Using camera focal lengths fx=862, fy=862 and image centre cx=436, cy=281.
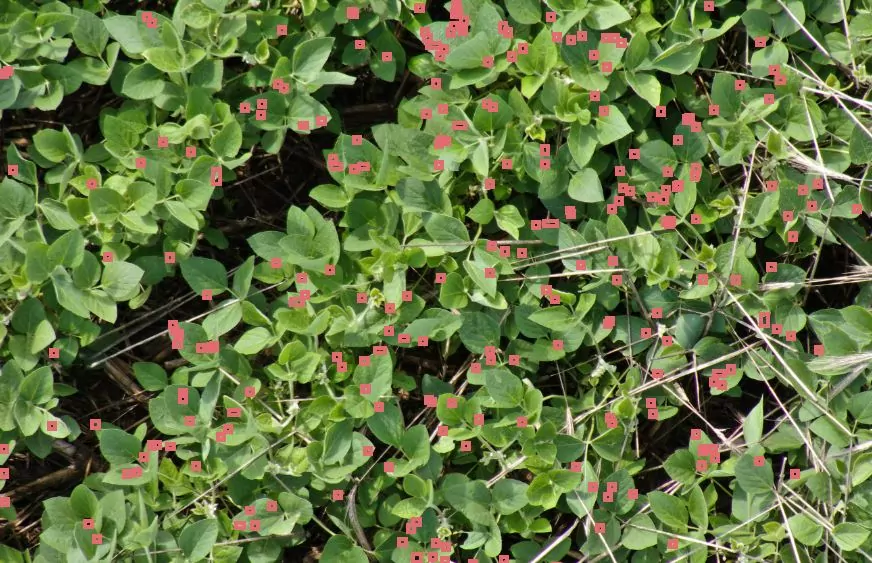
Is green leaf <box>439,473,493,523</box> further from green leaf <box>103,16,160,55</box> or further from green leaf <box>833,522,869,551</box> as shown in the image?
green leaf <box>103,16,160,55</box>

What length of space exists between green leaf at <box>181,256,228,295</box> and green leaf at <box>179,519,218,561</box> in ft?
1.34

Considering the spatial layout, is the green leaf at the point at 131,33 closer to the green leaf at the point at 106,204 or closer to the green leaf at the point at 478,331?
the green leaf at the point at 106,204

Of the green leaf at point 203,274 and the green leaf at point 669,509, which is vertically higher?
the green leaf at point 203,274

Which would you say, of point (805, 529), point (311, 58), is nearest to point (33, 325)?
point (311, 58)

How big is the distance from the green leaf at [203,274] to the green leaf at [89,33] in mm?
415

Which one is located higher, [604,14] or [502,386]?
[604,14]

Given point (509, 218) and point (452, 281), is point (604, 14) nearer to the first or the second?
point (509, 218)

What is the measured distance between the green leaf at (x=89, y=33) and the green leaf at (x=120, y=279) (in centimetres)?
39

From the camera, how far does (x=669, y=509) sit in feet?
5.06

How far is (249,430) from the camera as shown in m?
1.50

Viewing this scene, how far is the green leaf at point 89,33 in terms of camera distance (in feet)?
5.04

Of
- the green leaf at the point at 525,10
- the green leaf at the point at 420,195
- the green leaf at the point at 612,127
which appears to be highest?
the green leaf at the point at 525,10

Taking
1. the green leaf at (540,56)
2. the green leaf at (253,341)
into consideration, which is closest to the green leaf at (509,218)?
the green leaf at (540,56)

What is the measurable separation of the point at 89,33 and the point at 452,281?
786 mm
